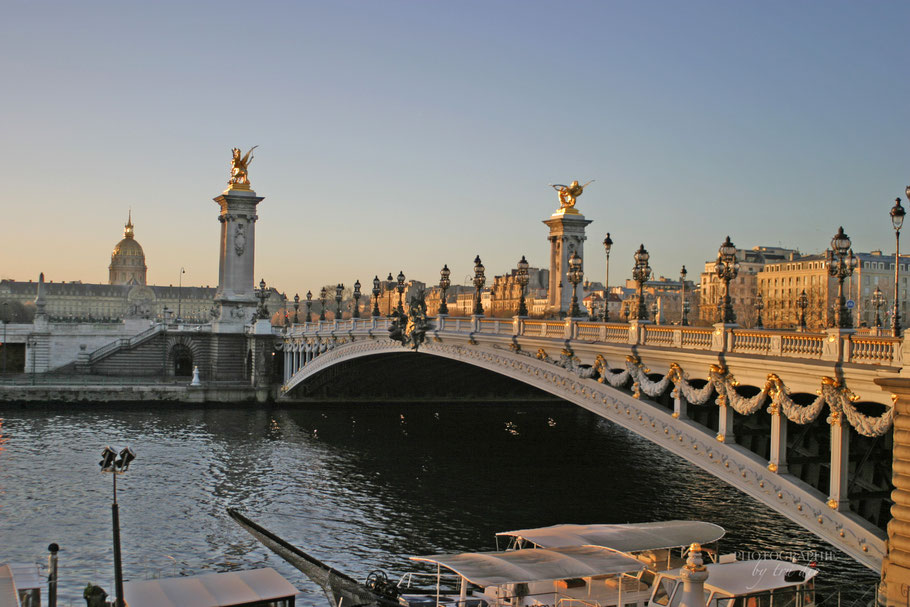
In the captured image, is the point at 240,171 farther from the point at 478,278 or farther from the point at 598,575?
the point at 598,575

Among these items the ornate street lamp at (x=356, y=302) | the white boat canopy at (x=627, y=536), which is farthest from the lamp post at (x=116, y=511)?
the ornate street lamp at (x=356, y=302)

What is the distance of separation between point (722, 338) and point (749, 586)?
6.57m

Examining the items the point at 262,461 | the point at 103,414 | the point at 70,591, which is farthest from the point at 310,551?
the point at 103,414

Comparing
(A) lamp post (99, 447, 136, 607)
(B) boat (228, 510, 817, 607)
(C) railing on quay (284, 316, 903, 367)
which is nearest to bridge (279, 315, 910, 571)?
(C) railing on quay (284, 316, 903, 367)

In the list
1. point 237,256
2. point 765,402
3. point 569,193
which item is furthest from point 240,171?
point 765,402

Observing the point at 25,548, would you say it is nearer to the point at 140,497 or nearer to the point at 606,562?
the point at 140,497

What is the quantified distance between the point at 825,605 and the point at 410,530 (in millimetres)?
13177

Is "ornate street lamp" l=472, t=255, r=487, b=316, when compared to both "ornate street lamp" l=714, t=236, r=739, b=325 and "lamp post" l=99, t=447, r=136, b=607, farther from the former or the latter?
"lamp post" l=99, t=447, r=136, b=607

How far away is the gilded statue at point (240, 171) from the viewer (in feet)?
258

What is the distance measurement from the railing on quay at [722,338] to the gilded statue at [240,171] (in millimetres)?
42018

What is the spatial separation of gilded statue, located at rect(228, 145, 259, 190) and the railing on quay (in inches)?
1654

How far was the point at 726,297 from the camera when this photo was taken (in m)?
23.7

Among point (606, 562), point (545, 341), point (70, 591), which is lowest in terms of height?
point (70, 591)

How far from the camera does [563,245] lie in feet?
166
